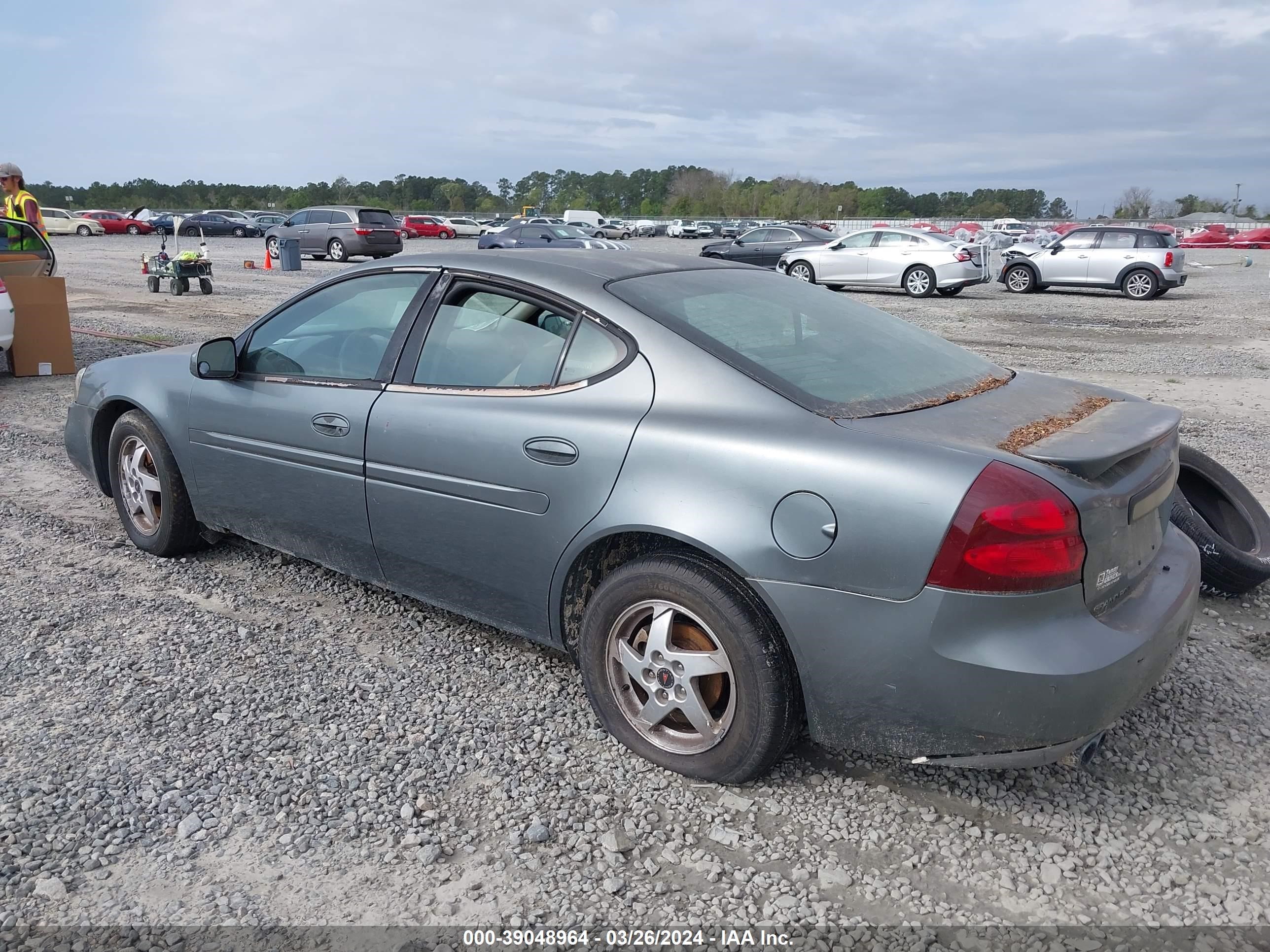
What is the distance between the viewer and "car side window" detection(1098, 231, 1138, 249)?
2131cm

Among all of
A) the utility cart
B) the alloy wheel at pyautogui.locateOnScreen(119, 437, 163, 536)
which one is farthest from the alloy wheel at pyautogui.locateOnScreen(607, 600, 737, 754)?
the utility cart

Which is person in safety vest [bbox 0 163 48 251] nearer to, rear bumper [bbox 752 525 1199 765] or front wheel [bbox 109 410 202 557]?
front wheel [bbox 109 410 202 557]

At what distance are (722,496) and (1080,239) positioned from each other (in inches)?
873

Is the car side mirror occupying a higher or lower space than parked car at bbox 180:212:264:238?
lower

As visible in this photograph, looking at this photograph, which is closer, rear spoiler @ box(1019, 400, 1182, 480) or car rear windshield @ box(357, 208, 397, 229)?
rear spoiler @ box(1019, 400, 1182, 480)

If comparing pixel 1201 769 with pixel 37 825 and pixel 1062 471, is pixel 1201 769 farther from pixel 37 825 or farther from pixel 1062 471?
pixel 37 825

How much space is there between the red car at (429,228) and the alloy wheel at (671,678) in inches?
1978

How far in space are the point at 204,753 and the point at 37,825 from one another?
1.58 ft

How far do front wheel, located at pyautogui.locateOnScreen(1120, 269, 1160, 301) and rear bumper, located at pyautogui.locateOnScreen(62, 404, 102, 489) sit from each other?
21638 millimetres

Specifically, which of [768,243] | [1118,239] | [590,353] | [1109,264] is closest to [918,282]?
[1109,264]

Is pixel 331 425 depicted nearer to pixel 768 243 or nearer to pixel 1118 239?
pixel 1118 239


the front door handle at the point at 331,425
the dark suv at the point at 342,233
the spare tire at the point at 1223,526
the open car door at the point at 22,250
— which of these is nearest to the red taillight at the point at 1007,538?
the spare tire at the point at 1223,526

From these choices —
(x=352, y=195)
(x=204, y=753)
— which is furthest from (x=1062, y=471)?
(x=352, y=195)

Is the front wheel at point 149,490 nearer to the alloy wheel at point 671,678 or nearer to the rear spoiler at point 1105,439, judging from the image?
the alloy wheel at point 671,678
